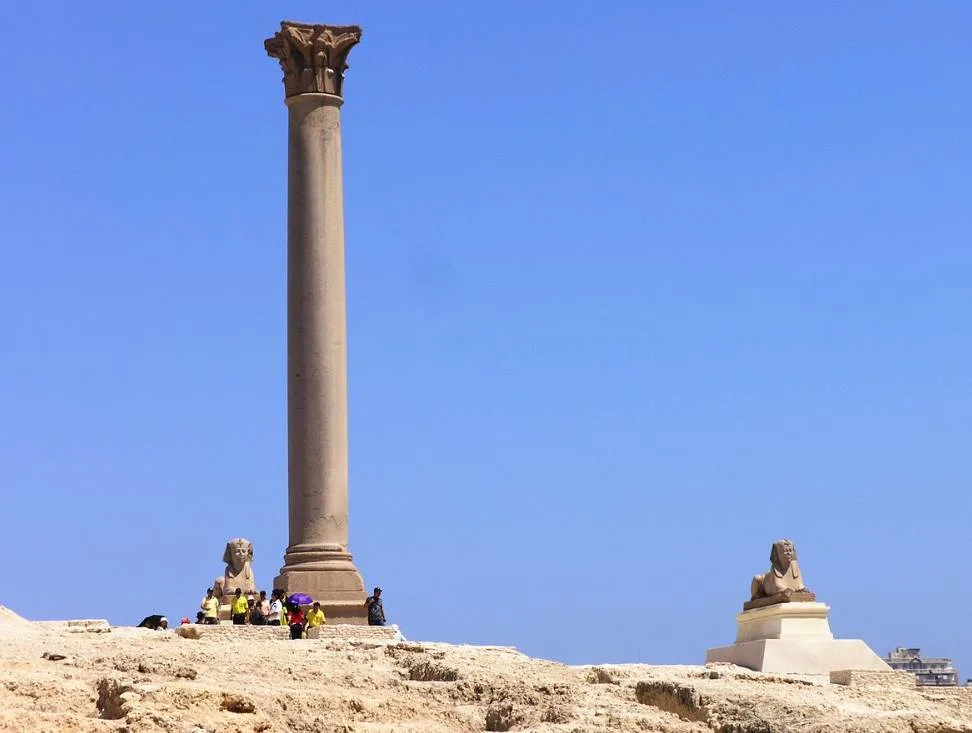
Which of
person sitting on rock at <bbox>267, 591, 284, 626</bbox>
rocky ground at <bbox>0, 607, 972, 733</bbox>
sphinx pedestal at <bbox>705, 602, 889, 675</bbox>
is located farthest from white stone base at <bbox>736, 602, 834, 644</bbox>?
→ rocky ground at <bbox>0, 607, 972, 733</bbox>

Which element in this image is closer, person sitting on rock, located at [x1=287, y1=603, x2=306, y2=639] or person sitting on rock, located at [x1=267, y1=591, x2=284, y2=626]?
person sitting on rock, located at [x1=287, y1=603, x2=306, y2=639]

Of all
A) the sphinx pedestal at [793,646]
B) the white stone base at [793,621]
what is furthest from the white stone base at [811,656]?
the white stone base at [793,621]

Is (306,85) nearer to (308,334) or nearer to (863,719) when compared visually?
(308,334)

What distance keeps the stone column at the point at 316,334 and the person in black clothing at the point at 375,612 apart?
0.28m

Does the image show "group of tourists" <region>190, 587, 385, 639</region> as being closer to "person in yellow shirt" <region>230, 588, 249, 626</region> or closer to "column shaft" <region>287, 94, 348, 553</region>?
"person in yellow shirt" <region>230, 588, 249, 626</region>

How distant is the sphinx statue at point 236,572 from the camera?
27.8 m

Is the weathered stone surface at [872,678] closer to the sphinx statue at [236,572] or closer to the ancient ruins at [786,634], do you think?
the ancient ruins at [786,634]

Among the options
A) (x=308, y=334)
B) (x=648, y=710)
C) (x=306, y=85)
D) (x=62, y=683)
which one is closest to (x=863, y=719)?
(x=648, y=710)

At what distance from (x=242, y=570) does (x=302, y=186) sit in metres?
6.19

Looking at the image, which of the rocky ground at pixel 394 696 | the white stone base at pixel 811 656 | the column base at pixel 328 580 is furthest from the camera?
the column base at pixel 328 580

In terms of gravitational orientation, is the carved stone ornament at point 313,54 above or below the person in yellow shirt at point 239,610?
above

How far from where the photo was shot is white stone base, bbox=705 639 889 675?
25.2 metres

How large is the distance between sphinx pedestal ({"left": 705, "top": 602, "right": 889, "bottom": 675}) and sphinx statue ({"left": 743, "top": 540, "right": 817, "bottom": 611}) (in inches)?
→ 5.8

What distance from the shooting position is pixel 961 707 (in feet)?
50.3
